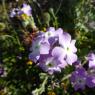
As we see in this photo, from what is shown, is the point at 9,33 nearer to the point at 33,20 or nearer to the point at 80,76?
the point at 33,20

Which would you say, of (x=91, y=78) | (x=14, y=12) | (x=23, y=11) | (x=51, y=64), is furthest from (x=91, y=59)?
(x=14, y=12)

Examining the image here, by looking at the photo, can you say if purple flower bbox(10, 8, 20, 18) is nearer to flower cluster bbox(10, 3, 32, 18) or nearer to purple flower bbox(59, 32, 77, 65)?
flower cluster bbox(10, 3, 32, 18)

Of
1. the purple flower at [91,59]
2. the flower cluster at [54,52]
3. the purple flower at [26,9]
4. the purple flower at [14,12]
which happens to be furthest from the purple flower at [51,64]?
the purple flower at [14,12]

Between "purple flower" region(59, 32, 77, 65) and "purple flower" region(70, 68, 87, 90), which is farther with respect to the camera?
"purple flower" region(70, 68, 87, 90)

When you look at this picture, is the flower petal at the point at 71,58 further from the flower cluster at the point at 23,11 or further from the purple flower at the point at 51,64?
the flower cluster at the point at 23,11

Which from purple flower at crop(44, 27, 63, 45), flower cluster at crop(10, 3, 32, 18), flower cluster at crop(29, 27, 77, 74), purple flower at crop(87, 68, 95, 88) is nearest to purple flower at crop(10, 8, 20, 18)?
flower cluster at crop(10, 3, 32, 18)

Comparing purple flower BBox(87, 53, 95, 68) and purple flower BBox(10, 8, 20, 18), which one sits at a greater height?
purple flower BBox(10, 8, 20, 18)

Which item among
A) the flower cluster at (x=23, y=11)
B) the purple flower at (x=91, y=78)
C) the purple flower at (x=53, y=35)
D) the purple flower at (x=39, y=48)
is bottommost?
the purple flower at (x=91, y=78)
